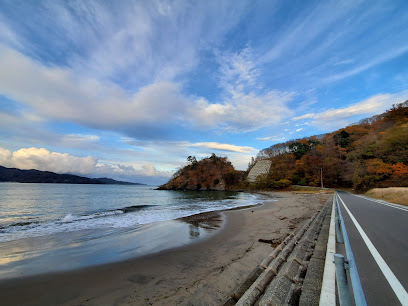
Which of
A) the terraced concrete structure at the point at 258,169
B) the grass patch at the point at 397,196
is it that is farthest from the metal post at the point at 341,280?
the terraced concrete structure at the point at 258,169

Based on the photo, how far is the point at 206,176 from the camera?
92000 millimetres

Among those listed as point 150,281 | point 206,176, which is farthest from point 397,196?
point 206,176

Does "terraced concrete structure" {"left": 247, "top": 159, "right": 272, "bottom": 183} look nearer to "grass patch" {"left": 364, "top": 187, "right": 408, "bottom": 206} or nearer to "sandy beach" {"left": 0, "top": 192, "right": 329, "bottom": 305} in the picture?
"grass patch" {"left": 364, "top": 187, "right": 408, "bottom": 206}

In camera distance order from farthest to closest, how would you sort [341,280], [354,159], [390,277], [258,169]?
[258,169], [354,159], [390,277], [341,280]

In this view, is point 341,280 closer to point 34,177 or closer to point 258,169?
point 258,169

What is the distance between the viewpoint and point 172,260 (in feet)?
21.3

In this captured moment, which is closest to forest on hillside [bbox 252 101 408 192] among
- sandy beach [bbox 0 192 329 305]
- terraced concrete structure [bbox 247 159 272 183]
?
terraced concrete structure [bbox 247 159 272 183]

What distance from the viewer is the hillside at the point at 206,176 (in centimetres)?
8588

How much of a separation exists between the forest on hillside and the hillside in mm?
18372

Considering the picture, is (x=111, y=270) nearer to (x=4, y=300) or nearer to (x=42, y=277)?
(x=42, y=277)

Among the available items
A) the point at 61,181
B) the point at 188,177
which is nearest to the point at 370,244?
the point at 188,177

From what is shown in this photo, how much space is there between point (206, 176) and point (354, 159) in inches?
2388

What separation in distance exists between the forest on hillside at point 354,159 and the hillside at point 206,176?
60.3 feet

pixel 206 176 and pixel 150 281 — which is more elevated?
pixel 206 176
